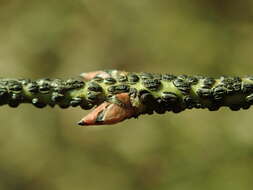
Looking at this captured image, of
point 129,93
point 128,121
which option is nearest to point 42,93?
point 129,93

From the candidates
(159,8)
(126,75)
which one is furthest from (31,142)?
(126,75)

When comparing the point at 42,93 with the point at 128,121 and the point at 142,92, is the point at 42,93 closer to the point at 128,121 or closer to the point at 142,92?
the point at 142,92

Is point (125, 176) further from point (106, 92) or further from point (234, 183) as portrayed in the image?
point (106, 92)

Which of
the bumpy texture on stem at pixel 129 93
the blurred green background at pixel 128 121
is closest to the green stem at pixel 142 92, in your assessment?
the bumpy texture on stem at pixel 129 93

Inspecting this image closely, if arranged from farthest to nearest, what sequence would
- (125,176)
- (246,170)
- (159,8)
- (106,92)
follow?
(159,8) < (125,176) < (246,170) < (106,92)

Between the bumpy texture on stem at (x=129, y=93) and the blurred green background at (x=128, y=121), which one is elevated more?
the blurred green background at (x=128, y=121)

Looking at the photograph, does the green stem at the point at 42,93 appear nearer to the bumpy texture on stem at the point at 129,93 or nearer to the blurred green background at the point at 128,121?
the bumpy texture on stem at the point at 129,93
